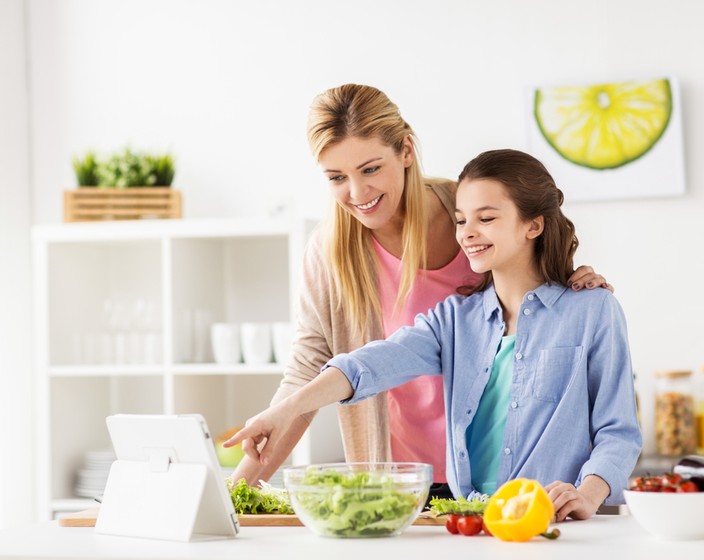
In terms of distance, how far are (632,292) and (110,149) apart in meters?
2.12

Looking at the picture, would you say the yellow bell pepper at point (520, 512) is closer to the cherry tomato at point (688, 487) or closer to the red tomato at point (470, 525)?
the red tomato at point (470, 525)

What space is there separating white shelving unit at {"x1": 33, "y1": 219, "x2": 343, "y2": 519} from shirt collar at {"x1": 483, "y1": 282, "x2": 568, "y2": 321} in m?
1.57

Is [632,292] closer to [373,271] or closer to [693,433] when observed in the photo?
[693,433]

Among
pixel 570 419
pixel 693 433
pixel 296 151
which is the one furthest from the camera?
pixel 296 151

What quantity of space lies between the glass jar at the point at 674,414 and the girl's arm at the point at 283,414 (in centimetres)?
189

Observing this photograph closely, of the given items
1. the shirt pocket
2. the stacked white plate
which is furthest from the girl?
the stacked white plate

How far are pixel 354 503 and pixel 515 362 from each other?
56 cm

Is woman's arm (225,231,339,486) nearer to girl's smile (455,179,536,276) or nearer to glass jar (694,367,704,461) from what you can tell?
girl's smile (455,179,536,276)

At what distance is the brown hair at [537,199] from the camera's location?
2.06 m

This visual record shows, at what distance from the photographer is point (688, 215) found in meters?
3.65

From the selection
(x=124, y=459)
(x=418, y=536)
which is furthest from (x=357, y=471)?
(x=124, y=459)

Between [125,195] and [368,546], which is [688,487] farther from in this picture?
[125,195]

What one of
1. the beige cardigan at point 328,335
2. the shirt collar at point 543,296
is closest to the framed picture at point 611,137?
the beige cardigan at point 328,335

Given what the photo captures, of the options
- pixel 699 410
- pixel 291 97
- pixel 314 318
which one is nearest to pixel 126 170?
pixel 291 97
